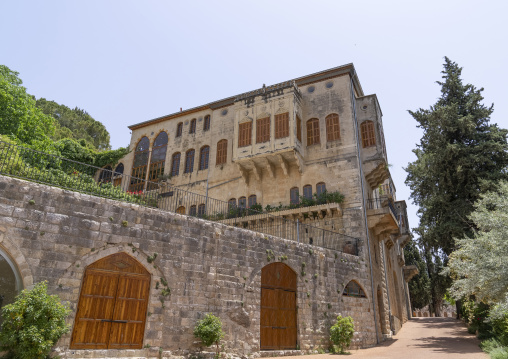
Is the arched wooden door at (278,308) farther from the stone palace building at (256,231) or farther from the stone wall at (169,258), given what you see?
the stone wall at (169,258)

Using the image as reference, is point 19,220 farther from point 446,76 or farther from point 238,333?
point 446,76

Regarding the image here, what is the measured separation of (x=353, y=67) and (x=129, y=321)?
19195 millimetres

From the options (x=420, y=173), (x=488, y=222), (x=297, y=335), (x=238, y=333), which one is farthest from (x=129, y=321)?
(x=420, y=173)

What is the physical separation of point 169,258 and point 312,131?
1387cm

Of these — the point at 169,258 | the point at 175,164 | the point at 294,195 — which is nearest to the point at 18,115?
the point at 175,164

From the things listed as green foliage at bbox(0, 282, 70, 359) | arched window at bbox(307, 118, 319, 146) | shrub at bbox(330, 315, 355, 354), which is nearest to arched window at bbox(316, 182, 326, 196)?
arched window at bbox(307, 118, 319, 146)

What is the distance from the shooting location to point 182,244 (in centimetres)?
1104

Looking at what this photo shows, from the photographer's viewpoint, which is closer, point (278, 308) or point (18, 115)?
point (278, 308)

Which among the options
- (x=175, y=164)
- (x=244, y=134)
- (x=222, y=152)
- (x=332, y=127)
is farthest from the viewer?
(x=175, y=164)

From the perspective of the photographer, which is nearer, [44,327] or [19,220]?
[44,327]

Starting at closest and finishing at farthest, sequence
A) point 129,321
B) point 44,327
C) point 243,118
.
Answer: point 44,327 < point 129,321 < point 243,118

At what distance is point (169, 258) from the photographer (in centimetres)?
1064

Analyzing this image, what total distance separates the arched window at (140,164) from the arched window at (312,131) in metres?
12.9

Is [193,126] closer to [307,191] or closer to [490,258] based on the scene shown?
[307,191]
